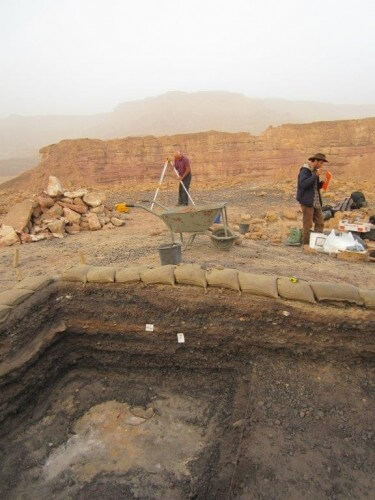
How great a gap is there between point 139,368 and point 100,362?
0.43 meters

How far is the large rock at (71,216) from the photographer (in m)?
7.64

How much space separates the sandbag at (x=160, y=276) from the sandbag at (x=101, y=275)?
344 mm

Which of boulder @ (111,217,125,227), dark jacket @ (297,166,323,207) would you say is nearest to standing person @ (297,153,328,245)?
dark jacket @ (297,166,323,207)

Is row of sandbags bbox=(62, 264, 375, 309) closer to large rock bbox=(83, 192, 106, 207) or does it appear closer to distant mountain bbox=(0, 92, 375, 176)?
large rock bbox=(83, 192, 106, 207)

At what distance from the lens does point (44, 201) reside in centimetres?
763

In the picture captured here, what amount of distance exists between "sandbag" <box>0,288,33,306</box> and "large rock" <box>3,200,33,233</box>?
14.1 feet

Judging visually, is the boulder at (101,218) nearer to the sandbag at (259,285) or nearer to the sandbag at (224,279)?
the sandbag at (224,279)

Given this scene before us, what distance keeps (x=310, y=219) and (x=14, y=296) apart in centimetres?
442

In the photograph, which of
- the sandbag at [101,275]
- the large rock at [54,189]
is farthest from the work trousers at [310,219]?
the large rock at [54,189]

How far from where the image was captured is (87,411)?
315 cm

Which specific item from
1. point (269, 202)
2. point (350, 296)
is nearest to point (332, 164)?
point (269, 202)

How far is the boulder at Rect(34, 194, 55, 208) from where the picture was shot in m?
7.61

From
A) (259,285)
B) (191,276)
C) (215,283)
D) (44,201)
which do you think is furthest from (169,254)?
(44,201)

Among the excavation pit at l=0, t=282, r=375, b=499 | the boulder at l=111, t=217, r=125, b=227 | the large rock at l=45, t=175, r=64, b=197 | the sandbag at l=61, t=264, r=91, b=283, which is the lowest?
the excavation pit at l=0, t=282, r=375, b=499
